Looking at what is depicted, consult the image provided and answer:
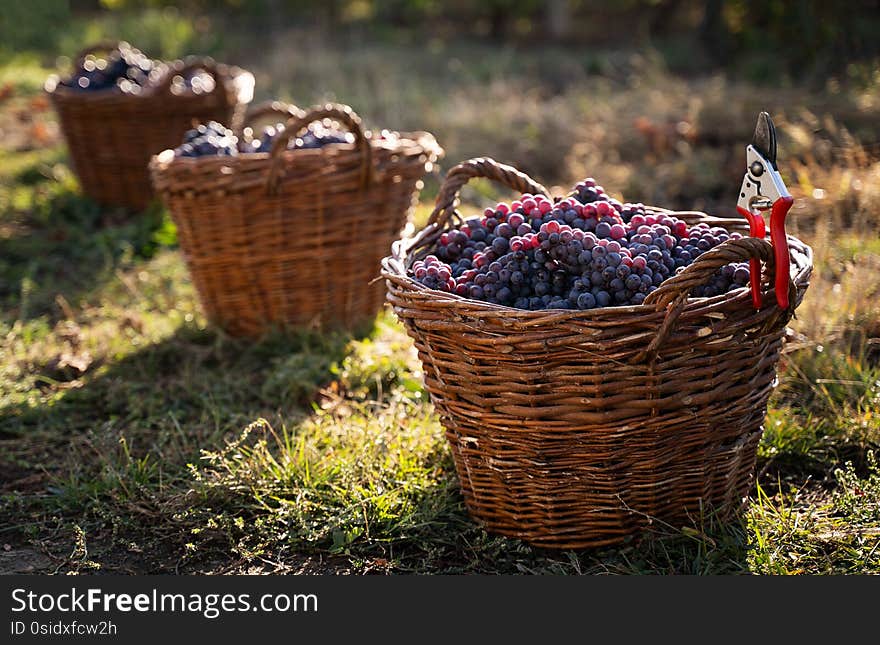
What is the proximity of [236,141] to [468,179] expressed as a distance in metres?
1.45

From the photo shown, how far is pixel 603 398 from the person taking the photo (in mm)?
1961

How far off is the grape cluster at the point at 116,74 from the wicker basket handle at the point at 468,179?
316 centimetres

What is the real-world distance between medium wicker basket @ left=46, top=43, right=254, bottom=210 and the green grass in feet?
0.87

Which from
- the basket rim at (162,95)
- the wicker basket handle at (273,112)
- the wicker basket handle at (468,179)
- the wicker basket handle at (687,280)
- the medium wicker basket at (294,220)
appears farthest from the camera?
the basket rim at (162,95)

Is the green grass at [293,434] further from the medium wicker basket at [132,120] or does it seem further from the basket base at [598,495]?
the medium wicker basket at [132,120]

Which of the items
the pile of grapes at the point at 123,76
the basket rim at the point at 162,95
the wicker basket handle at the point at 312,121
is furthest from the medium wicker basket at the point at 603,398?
the pile of grapes at the point at 123,76

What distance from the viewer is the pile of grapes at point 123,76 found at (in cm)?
512

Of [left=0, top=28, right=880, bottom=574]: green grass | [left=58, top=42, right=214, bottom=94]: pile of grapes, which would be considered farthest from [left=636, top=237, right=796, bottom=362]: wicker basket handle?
[left=58, top=42, right=214, bottom=94]: pile of grapes

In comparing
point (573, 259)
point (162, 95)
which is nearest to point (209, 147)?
point (162, 95)

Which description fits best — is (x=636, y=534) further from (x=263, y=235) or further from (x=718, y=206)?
(x=718, y=206)

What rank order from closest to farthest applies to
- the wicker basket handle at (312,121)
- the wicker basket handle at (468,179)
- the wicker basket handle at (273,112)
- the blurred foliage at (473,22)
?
the wicker basket handle at (468,179) < the wicker basket handle at (312,121) < the wicker basket handle at (273,112) < the blurred foliage at (473,22)

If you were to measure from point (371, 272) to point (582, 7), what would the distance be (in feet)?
36.2

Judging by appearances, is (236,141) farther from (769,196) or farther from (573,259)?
(769,196)

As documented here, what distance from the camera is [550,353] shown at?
193 cm
